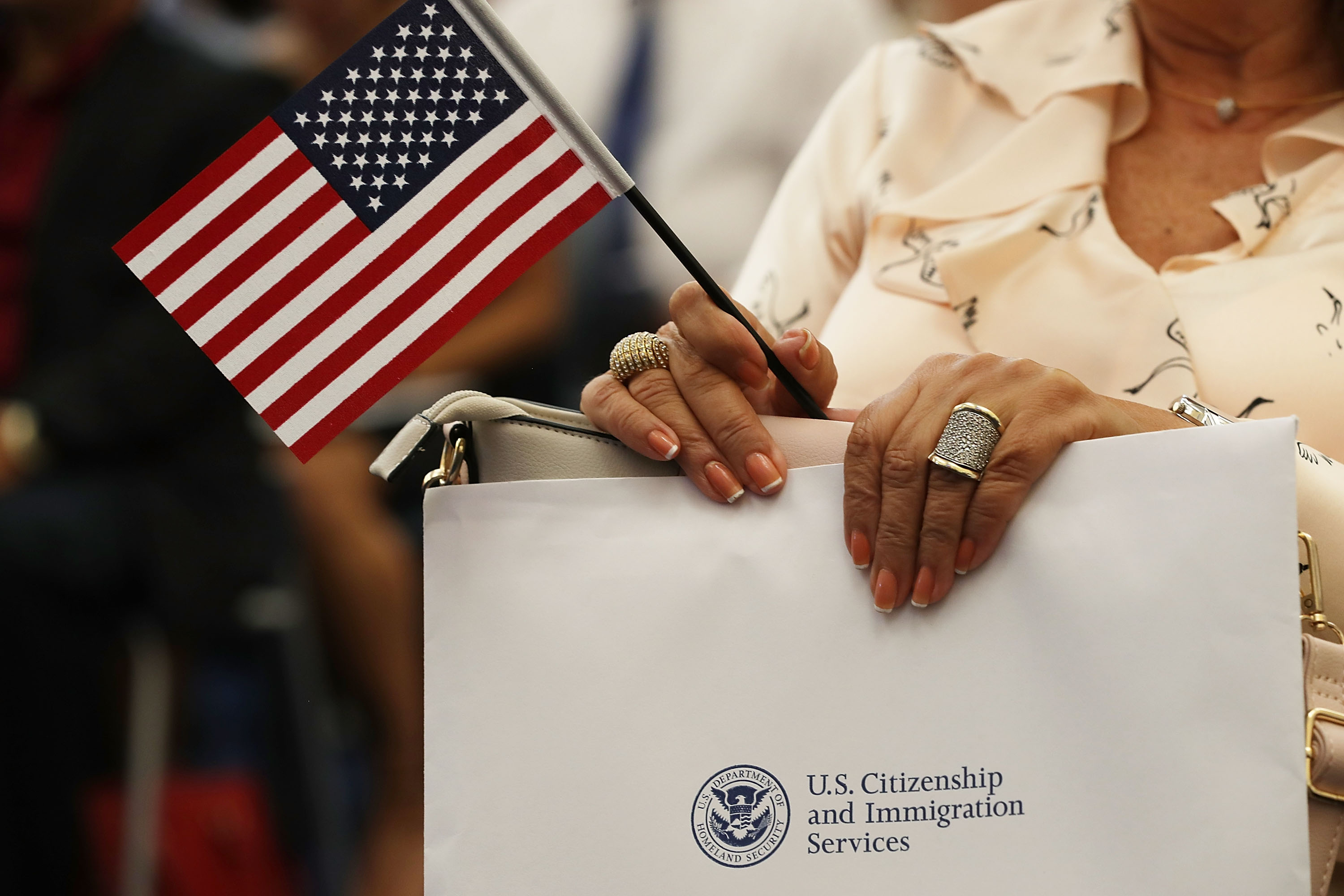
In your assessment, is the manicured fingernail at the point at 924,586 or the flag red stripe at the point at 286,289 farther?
the flag red stripe at the point at 286,289

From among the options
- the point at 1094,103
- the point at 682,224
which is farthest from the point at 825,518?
the point at 682,224

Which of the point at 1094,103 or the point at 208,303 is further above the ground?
the point at 208,303

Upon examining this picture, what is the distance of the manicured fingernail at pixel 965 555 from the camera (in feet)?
2.54

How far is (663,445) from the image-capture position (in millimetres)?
833

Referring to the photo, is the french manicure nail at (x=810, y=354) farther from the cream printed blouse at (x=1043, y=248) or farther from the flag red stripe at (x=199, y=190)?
the flag red stripe at (x=199, y=190)

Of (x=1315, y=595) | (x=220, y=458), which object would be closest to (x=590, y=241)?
(x=220, y=458)

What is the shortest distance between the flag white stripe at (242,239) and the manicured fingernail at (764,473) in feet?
1.11

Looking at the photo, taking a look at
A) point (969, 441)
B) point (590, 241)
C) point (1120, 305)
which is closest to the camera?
point (969, 441)

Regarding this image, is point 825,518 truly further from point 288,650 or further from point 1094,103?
point 288,650

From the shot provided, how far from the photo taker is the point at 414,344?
0.88m

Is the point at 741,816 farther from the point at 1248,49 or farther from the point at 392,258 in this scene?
the point at 1248,49

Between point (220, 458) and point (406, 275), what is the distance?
1472 mm

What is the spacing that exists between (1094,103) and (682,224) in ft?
3.01

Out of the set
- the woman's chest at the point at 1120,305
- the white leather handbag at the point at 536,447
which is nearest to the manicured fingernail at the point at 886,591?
the white leather handbag at the point at 536,447
